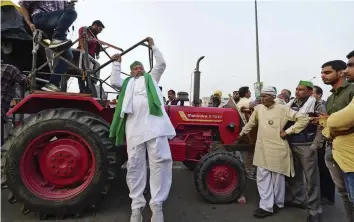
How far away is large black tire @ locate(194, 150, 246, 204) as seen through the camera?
3.72 metres

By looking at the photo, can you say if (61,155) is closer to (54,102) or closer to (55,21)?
(54,102)

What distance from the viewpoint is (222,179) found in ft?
12.3

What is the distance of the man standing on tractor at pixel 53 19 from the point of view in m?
3.66

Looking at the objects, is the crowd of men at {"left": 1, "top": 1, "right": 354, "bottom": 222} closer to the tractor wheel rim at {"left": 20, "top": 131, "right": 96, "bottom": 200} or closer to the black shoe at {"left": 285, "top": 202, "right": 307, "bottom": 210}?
the black shoe at {"left": 285, "top": 202, "right": 307, "bottom": 210}

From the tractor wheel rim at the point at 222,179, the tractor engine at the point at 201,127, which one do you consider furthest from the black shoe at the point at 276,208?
the tractor engine at the point at 201,127

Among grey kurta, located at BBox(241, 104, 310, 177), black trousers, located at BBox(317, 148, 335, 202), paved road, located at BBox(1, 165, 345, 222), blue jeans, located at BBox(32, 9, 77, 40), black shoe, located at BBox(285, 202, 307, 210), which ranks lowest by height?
paved road, located at BBox(1, 165, 345, 222)

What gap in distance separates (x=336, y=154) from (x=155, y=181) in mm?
1729


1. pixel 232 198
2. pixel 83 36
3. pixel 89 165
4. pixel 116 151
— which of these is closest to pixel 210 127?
pixel 232 198

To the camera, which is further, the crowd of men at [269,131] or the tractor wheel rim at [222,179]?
the tractor wheel rim at [222,179]

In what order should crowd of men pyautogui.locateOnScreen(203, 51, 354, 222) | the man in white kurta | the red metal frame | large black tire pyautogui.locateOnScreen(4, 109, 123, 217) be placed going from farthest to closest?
1. the red metal frame
2. the man in white kurta
3. crowd of men pyautogui.locateOnScreen(203, 51, 354, 222)
4. large black tire pyautogui.locateOnScreen(4, 109, 123, 217)

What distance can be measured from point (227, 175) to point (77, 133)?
6.59 feet

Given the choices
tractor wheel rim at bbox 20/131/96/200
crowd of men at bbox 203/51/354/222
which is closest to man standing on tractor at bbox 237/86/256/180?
crowd of men at bbox 203/51/354/222

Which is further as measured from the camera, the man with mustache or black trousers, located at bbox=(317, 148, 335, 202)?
black trousers, located at bbox=(317, 148, 335, 202)

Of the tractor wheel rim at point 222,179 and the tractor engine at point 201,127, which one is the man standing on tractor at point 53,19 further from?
the tractor wheel rim at point 222,179
